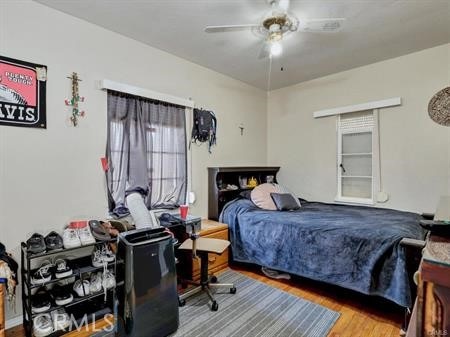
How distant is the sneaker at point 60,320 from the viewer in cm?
183

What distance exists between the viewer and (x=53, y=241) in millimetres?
1931

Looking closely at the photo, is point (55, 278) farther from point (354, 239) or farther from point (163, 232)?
point (354, 239)

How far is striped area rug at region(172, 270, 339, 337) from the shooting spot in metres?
1.90

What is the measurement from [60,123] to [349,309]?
299cm

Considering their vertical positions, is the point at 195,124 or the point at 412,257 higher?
the point at 195,124

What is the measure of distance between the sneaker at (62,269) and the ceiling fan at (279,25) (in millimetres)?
2126

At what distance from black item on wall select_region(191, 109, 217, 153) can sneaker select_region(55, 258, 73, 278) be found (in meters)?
1.91

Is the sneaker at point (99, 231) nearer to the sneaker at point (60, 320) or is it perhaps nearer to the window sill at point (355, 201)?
the sneaker at point (60, 320)

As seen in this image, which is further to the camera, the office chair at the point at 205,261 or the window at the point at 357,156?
the window at the point at 357,156

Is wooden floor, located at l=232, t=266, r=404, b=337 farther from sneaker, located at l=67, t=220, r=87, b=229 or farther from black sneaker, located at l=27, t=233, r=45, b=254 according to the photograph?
black sneaker, located at l=27, t=233, r=45, b=254

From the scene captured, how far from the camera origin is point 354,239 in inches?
88.9

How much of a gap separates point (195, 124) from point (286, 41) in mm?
1428

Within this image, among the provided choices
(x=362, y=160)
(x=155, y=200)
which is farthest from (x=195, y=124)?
Result: (x=362, y=160)

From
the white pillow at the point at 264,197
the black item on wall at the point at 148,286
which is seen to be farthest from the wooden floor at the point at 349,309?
the black item on wall at the point at 148,286
